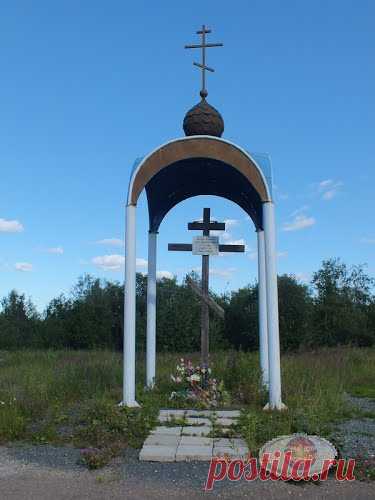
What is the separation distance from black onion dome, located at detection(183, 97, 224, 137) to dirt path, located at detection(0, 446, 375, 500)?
485cm

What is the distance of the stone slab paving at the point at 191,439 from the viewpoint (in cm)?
465

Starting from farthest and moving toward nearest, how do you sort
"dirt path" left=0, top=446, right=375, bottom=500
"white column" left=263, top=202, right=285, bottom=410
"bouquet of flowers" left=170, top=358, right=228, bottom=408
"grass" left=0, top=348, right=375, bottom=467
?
"bouquet of flowers" left=170, top=358, right=228, bottom=408
"white column" left=263, top=202, right=285, bottom=410
"grass" left=0, top=348, right=375, bottom=467
"dirt path" left=0, top=446, right=375, bottom=500

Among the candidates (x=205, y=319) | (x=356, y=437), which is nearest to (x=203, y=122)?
(x=205, y=319)

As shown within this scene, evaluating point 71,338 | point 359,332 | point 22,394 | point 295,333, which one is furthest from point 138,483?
point 71,338

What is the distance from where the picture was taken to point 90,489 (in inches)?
155

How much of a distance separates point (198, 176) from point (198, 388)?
11.1ft

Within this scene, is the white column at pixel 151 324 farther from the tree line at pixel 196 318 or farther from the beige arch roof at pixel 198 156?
the tree line at pixel 196 318

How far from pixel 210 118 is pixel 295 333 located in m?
20.5

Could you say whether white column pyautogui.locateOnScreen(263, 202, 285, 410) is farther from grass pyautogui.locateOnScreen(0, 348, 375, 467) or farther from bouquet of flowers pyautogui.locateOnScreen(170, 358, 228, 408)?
bouquet of flowers pyautogui.locateOnScreen(170, 358, 228, 408)

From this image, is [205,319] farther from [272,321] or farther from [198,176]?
[198,176]

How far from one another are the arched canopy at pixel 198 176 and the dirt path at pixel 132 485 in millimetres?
3827

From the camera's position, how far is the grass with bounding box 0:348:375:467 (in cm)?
534

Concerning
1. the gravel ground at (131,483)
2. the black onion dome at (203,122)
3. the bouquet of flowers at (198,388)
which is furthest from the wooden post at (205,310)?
the gravel ground at (131,483)

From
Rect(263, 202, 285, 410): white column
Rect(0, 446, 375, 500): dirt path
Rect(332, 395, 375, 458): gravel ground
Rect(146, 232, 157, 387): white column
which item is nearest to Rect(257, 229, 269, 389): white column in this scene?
Rect(263, 202, 285, 410): white column
